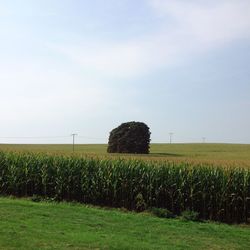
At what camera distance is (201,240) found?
39.7ft

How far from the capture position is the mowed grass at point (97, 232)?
33.3 ft

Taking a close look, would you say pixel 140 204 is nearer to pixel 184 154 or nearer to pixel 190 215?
pixel 190 215

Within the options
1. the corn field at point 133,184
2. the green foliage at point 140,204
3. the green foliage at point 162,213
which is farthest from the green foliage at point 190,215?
the green foliage at point 140,204

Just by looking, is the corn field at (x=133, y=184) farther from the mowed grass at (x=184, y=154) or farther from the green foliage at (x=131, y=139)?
the green foliage at (x=131, y=139)

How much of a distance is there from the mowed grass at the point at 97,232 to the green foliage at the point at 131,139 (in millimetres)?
42514

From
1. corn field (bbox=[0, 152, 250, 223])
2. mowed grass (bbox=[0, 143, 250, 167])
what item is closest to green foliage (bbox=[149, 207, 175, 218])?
corn field (bbox=[0, 152, 250, 223])

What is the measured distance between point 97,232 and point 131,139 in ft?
156

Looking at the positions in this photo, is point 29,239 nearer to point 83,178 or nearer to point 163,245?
point 163,245

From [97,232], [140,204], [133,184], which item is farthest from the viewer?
[133,184]

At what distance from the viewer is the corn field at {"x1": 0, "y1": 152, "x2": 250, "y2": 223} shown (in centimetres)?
1866

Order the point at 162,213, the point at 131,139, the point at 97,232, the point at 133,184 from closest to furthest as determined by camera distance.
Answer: the point at 97,232, the point at 162,213, the point at 133,184, the point at 131,139

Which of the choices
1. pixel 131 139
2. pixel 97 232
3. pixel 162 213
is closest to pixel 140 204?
pixel 162 213

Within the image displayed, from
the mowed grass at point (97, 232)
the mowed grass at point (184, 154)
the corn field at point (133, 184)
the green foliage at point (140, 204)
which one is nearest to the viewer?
the mowed grass at point (97, 232)

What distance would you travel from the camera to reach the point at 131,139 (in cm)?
5959
